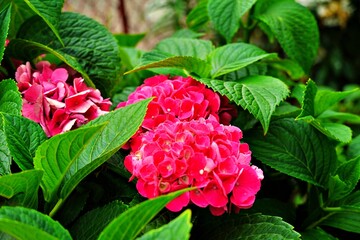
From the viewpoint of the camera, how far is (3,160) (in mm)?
761

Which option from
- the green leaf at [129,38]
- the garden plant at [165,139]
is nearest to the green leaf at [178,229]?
the garden plant at [165,139]

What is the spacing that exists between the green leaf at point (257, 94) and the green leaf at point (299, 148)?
0.06m

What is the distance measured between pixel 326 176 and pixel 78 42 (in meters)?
0.45

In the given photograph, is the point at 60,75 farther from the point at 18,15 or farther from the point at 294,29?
the point at 294,29

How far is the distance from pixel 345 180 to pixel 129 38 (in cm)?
65

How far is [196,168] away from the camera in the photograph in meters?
0.74

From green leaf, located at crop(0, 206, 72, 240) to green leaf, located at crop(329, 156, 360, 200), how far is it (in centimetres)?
43

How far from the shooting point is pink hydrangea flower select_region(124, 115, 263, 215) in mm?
737

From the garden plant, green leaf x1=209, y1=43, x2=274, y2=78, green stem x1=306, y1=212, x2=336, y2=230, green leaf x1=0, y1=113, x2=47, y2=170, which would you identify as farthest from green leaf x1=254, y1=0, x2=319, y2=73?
green leaf x1=0, y1=113, x2=47, y2=170

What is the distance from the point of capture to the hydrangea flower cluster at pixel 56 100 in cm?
85

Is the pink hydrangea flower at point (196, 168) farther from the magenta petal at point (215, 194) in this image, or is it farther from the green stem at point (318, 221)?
the green stem at point (318, 221)

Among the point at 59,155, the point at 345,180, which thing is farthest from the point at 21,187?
the point at 345,180

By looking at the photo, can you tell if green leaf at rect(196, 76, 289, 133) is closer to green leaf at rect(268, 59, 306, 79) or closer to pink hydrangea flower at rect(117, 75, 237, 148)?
pink hydrangea flower at rect(117, 75, 237, 148)

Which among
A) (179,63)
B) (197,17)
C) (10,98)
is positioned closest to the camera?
(10,98)
